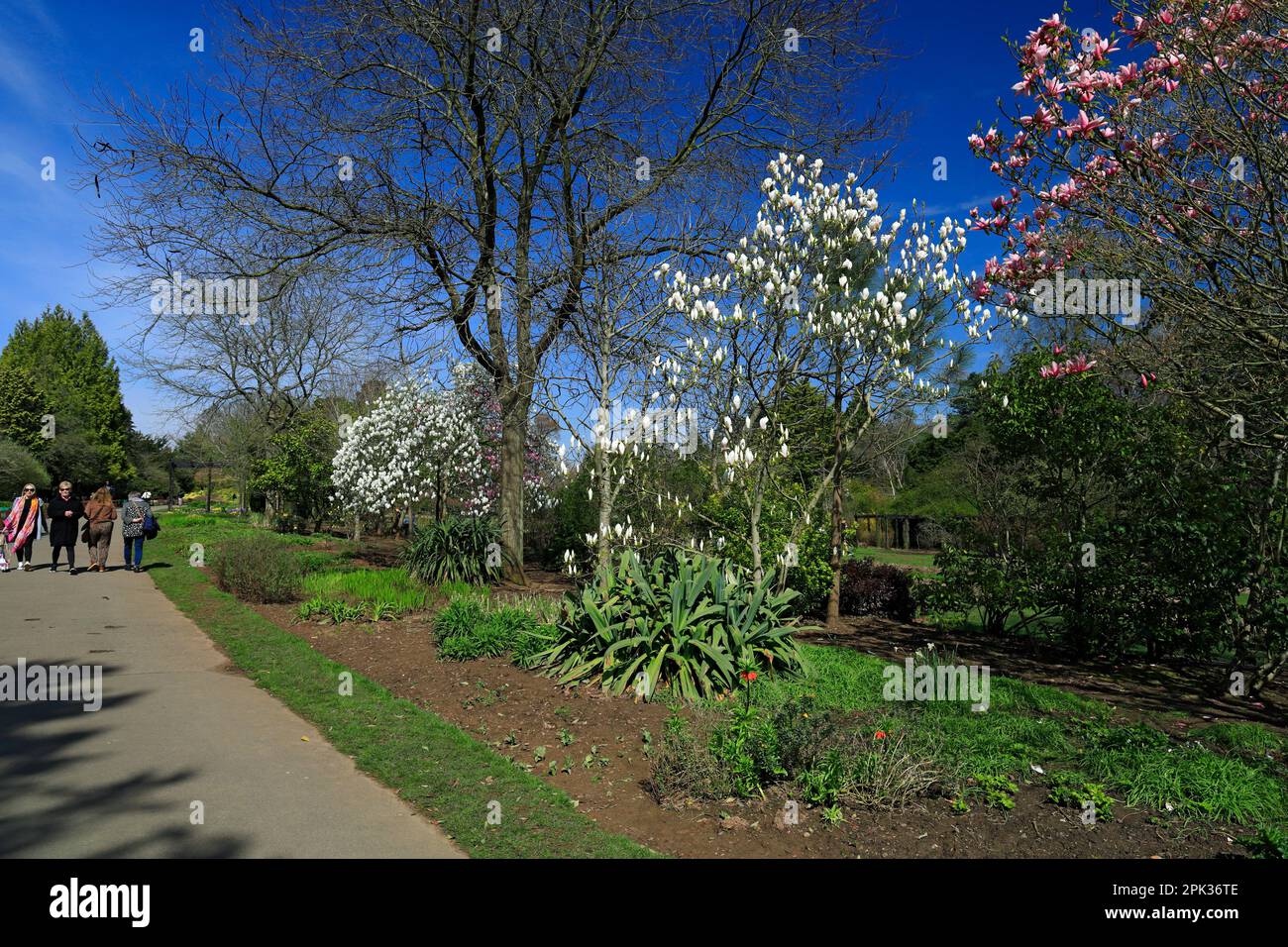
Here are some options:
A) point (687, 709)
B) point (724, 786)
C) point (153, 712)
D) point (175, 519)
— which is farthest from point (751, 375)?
point (175, 519)

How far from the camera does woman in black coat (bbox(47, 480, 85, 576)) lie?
14445 millimetres

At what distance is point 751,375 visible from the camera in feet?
30.0

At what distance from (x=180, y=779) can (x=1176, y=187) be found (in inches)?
298

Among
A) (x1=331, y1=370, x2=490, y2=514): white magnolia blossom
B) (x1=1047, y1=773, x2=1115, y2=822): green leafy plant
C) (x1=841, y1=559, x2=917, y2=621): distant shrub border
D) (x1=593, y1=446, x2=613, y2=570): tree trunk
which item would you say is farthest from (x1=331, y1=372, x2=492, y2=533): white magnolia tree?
(x1=1047, y1=773, x2=1115, y2=822): green leafy plant

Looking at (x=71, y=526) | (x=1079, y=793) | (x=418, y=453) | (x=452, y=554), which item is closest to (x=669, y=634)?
(x=1079, y=793)

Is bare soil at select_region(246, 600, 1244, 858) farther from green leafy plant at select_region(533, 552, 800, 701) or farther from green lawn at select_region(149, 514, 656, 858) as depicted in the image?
green leafy plant at select_region(533, 552, 800, 701)

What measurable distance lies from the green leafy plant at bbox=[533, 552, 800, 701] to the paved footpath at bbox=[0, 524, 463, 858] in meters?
2.56

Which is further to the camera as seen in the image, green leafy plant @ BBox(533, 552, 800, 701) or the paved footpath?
green leafy plant @ BBox(533, 552, 800, 701)

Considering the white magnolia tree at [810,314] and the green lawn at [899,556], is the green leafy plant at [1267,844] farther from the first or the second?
the green lawn at [899,556]

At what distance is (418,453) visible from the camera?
810 inches

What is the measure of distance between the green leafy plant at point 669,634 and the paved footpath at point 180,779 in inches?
101
